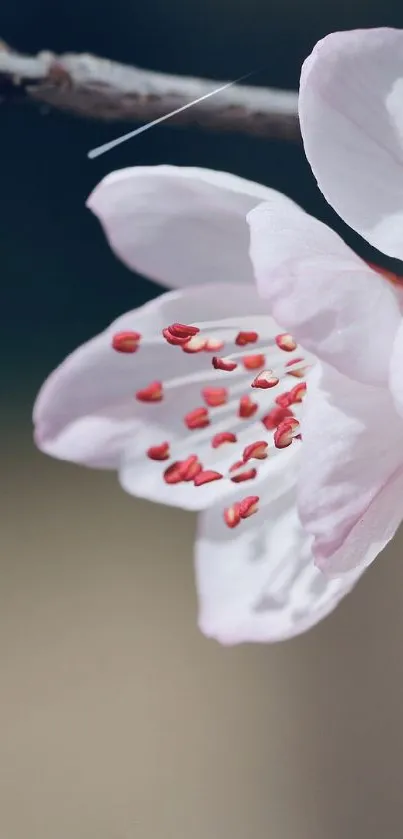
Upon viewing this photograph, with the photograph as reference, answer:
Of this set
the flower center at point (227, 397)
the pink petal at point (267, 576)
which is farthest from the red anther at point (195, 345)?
the pink petal at point (267, 576)

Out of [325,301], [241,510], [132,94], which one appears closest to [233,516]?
[241,510]

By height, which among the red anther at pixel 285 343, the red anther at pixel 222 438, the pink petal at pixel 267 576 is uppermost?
the red anther at pixel 285 343

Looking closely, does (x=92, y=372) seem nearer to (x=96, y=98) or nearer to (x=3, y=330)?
(x=3, y=330)

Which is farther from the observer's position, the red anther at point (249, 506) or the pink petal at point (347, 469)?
the red anther at point (249, 506)

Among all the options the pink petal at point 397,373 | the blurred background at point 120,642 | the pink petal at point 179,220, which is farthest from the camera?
the blurred background at point 120,642

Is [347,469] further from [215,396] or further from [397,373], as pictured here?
[215,396]

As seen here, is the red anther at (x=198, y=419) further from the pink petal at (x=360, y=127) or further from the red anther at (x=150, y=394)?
the pink petal at (x=360, y=127)
